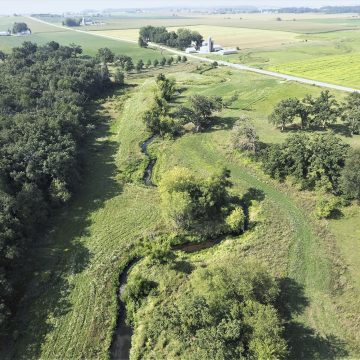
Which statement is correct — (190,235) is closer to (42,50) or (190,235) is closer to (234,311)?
(234,311)

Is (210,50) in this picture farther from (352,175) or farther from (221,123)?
(352,175)

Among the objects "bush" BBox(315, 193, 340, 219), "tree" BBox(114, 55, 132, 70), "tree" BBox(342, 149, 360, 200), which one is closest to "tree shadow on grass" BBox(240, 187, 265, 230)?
"bush" BBox(315, 193, 340, 219)

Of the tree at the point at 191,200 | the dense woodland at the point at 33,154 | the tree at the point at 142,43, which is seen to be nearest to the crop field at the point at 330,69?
the dense woodland at the point at 33,154

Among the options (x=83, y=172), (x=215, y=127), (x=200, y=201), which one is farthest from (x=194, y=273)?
(x=215, y=127)

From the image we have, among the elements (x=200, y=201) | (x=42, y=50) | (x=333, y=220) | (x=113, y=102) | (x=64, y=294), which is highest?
(x=42, y=50)

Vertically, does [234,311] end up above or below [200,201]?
below
